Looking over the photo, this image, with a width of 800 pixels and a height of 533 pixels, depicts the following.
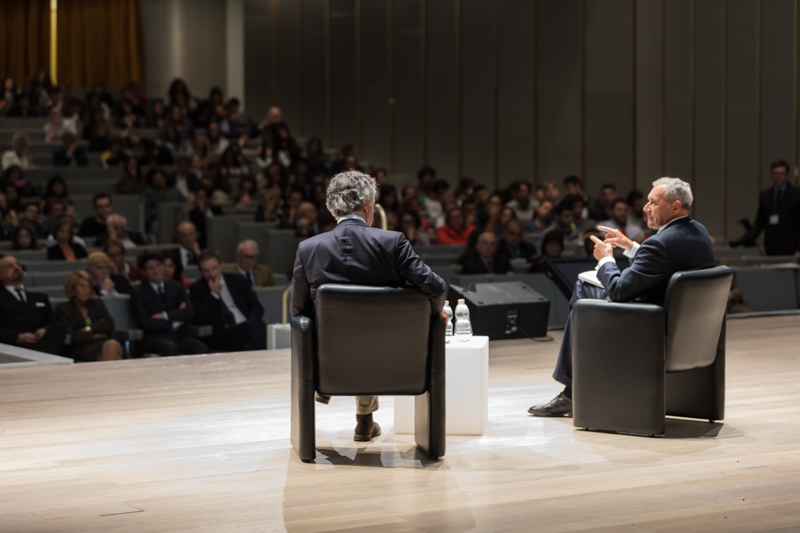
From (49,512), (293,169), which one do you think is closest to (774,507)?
(49,512)

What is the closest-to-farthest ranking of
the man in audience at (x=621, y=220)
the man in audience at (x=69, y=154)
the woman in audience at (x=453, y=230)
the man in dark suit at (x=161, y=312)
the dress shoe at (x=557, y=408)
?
1. the dress shoe at (x=557, y=408)
2. the man in dark suit at (x=161, y=312)
3. the man in audience at (x=621, y=220)
4. the woman in audience at (x=453, y=230)
5. the man in audience at (x=69, y=154)

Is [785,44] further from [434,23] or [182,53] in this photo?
[182,53]

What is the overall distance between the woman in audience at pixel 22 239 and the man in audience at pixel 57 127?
3842 millimetres

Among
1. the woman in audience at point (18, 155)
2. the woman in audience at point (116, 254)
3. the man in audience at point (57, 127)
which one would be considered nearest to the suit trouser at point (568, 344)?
the woman in audience at point (116, 254)

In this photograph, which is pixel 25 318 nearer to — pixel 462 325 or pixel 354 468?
pixel 462 325

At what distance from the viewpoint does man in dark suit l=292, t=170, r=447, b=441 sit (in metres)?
3.36

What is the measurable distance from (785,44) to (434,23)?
453 centimetres

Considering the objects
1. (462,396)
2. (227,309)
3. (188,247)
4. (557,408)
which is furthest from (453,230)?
(462,396)

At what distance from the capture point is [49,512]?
286 centimetres

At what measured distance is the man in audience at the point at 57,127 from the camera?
11266 millimetres

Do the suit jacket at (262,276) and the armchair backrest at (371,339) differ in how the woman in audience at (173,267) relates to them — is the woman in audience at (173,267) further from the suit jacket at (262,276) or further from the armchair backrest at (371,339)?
the armchair backrest at (371,339)

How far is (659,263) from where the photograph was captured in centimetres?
367

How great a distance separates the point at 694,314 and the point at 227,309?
356cm

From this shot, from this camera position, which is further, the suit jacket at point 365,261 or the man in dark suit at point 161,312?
the man in dark suit at point 161,312
